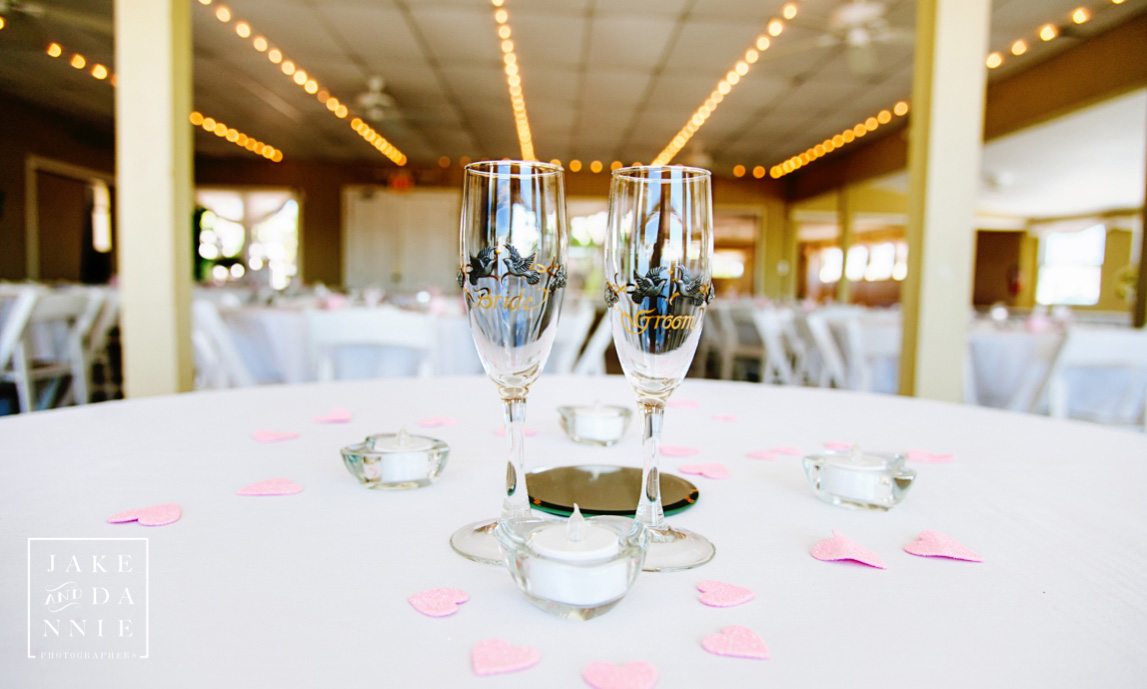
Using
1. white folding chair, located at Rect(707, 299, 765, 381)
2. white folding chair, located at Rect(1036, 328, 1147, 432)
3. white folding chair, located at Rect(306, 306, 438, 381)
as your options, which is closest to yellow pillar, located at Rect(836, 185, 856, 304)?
white folding chair, located at Rect(707, 299, 765, 381)

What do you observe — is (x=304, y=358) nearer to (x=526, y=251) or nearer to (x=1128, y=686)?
(x=526, y=251)

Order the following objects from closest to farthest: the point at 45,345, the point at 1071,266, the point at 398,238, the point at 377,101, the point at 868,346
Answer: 1. the point at 868,346
2. the point at 45,345
3. the point at 377,101
4. the point at 398,238
5. the point at 1071,266

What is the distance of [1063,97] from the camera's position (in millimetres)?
5246

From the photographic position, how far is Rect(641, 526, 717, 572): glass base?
1.26 feet

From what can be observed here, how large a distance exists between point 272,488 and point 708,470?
383mm

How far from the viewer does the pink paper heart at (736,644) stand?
29 cm

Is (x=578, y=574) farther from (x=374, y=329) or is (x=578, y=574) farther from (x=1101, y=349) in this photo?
(x=1101, y=349)

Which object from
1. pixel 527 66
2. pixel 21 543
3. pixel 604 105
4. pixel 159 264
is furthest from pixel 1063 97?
pixel 21 543

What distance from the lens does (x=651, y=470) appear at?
407mm

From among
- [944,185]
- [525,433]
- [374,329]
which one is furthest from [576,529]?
[944,185]

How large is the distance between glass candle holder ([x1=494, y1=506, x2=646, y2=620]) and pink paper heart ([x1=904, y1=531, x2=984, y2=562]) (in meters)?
0.21

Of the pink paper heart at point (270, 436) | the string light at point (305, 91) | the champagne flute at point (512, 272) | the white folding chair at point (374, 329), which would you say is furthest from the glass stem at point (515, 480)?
the string light at point (305, 91)

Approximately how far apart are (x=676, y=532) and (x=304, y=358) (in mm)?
2774

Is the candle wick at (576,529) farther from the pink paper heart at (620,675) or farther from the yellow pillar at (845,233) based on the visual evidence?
the yellow pillar at (845,233)
